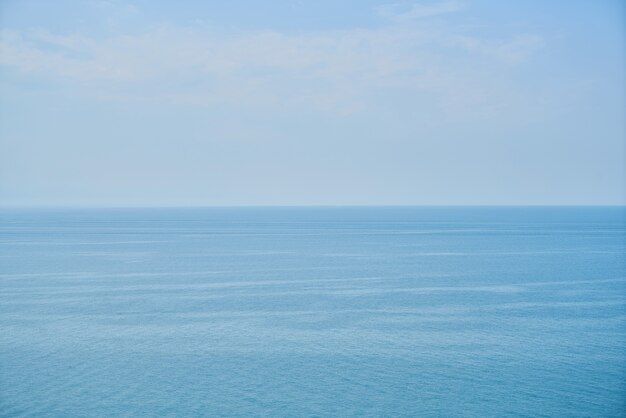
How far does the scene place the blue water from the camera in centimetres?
2897

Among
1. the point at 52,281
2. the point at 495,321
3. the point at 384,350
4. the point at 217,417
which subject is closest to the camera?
the point at 217,417

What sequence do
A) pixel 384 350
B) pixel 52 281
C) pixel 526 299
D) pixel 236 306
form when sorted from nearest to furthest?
1. pixel 384 350
2. pixel 236 306
3. pixel 526 299
4. pixel 52 281

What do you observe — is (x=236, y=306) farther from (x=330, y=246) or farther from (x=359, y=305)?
(x=330, y=246)

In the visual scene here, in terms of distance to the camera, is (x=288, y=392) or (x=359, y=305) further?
(x=359, y=305)

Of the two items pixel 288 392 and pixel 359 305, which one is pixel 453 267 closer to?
pixel 359 305

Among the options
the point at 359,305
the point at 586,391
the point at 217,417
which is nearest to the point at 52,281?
the point at 359,305

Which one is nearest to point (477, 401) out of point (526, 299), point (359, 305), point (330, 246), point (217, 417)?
point (217, 417)

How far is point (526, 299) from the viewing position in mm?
52531

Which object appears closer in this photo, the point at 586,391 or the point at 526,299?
the point at 586,391

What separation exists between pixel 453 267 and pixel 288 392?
48205 millimetres

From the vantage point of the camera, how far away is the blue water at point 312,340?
2897 cm

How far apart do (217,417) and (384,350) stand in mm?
12477

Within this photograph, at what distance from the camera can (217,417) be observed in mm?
27344

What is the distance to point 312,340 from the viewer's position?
3866cm
